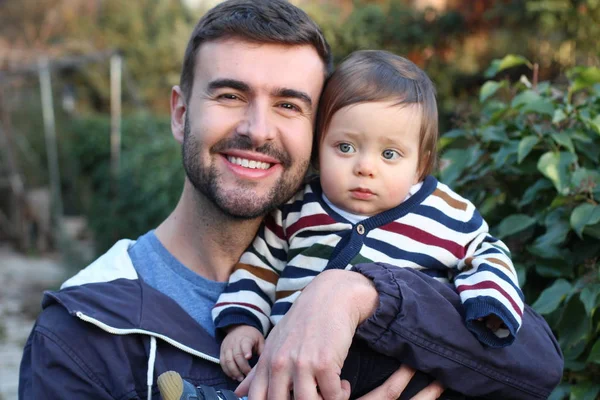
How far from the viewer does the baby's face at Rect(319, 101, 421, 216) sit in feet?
6.53

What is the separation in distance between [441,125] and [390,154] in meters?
5.05

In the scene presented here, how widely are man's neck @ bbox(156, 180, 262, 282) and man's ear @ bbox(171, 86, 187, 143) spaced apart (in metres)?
0.22

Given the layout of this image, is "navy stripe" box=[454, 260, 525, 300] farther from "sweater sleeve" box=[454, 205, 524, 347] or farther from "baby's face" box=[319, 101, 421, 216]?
"baby's face" box=[319, 101, 421, 216]

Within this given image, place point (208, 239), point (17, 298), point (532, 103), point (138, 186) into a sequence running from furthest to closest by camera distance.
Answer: point (17, 298) → point (138, 186) → point (532, 103) → point (208, 239)

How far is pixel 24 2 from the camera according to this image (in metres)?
17.5

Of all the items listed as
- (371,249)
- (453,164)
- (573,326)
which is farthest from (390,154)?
(573,326)

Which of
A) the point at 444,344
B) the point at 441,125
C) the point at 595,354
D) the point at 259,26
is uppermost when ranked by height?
the point at 259,26

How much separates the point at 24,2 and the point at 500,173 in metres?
17.4

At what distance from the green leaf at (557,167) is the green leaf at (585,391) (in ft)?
1.88

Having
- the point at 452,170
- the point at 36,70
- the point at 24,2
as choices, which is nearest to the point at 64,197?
the point at 36,70

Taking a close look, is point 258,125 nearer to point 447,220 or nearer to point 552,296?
point 447,220

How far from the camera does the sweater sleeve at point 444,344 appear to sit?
5.56 ft

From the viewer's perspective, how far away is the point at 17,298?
8.63 metres

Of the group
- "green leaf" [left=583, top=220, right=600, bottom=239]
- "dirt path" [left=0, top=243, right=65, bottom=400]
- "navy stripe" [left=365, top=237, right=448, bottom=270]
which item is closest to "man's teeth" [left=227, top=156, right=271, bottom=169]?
"navy stripe" [left=365, top=237, right=448, bottom=270]
